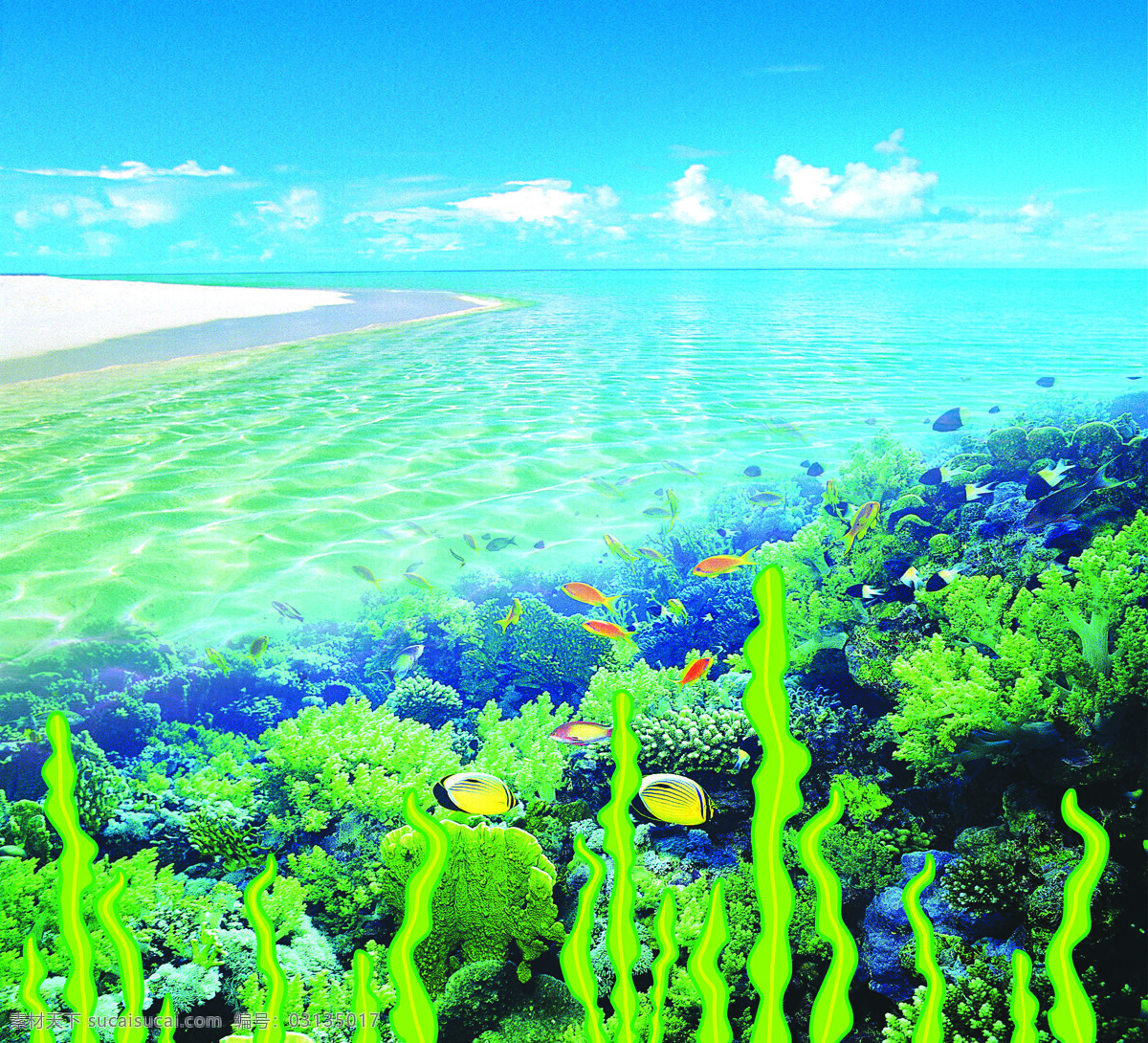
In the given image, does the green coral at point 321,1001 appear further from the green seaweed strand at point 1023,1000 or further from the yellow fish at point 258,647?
the yellow fish at point 258,647

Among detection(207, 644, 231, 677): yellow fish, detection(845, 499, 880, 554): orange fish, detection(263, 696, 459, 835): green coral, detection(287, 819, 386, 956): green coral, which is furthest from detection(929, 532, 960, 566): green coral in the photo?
detection(207, 644, 231, 677): yellow fish

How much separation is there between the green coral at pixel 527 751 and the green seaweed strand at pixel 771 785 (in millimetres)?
1405

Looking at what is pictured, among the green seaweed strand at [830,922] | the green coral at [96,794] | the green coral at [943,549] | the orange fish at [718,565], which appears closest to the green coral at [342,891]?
the green coral at [96,794]

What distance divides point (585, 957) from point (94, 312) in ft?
95.8

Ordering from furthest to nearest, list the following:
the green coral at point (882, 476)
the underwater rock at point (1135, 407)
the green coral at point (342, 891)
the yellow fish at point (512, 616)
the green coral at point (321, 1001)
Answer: the underwater rock at point (1135, 407)
the green coral at point (882, 476)
the yellow fish at point (512, 616)
the green coral at point (342, 891)
the green coral at point (321, 1001)

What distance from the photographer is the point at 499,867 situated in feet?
7.12

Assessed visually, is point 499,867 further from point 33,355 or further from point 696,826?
point 33,355

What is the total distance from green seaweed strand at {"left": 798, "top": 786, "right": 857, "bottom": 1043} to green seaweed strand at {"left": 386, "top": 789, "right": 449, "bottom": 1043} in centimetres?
66

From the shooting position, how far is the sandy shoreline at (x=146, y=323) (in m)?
14.7

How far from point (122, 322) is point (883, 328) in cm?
2491

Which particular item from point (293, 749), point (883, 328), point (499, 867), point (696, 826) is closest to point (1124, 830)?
point (696, 826)

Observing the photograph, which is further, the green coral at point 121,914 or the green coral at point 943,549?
the green coral at point 943,549

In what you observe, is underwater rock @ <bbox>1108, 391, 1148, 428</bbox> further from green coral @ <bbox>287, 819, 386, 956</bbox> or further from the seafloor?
green coral @ <bbox>287, 819, 386, 956</bbox>

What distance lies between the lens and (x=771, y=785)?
1.19 metres
